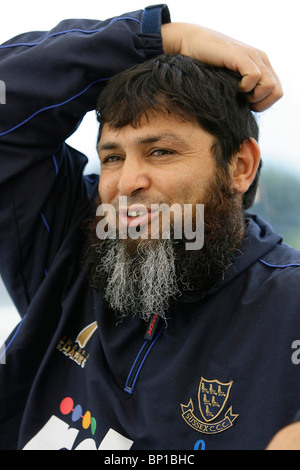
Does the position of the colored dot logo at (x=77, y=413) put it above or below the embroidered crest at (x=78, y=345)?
below

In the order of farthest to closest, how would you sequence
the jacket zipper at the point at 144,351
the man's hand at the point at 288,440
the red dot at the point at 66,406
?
the red dot at the point at 66,406, the jacket zipper at the point at 144,351, the man's hand at the point at 288,440

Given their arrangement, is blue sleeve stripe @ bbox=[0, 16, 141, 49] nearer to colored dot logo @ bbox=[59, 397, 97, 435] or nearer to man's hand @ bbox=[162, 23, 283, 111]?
man's hand @ bbox=[162, 23, 283, 111]

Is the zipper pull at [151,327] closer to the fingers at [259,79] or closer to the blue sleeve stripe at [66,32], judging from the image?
the fingers at [259,79]

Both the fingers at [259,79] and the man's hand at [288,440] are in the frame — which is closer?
the man's hand at [288,440]

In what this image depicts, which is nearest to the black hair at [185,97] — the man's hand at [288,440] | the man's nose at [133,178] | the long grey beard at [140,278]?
the man's nose at [133,178]

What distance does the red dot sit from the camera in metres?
1.33

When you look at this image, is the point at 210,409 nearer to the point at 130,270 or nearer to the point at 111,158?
the point at 130,270

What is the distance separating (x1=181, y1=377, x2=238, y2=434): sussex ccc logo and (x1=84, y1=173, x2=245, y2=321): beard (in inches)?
9.4

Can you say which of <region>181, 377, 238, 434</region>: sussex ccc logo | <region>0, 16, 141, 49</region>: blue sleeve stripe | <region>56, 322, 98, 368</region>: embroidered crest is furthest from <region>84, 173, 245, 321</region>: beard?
<region>0, 16, 141, 49</region>: blue sleeve stripe

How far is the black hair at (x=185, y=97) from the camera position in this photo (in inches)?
Result: 49.1

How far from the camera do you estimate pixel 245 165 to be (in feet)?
4.62

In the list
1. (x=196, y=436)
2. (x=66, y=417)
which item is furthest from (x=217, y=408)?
(x=66, y=417)

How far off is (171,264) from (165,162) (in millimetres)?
290
